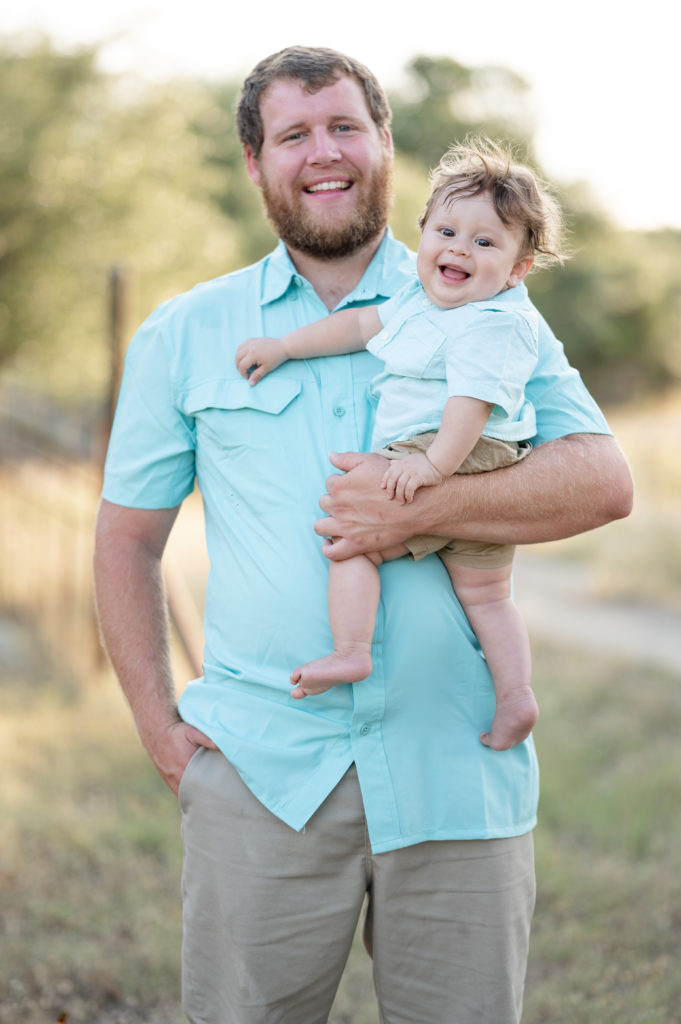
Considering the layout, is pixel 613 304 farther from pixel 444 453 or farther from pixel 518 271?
pixel 444 453

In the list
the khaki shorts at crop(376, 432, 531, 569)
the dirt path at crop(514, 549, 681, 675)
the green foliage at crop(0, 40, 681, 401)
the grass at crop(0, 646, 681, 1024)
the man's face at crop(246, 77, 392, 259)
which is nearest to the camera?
the khaki shorts at crop(376, 432, 531, 569)

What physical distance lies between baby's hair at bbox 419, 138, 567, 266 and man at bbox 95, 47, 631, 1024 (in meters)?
0.21

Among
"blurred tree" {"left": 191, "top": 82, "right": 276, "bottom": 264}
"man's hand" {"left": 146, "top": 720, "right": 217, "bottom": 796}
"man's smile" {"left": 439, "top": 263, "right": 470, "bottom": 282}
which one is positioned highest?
"blurred tree" {"left": 191, "top": 82, "right": 276, "bottom": 264}

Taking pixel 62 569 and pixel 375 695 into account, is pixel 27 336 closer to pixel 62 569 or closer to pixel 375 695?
pixel 62 569

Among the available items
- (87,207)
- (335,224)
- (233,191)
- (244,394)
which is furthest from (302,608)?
(233,191)

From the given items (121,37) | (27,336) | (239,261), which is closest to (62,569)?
(27,336)

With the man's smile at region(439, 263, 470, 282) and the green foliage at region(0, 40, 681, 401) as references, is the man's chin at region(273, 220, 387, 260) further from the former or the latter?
the green foliage at region(0, 40, 681, 401)

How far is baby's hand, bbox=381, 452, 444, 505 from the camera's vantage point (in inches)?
77.7

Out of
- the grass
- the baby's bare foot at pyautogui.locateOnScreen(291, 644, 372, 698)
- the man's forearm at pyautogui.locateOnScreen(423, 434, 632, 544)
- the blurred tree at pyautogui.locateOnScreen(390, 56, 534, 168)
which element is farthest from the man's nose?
the blurred tree at pyautogui.locateOnScreen(390, 56, 534, 168)

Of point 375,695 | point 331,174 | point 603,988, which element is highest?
point 331,174

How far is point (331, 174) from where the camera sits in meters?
2.27

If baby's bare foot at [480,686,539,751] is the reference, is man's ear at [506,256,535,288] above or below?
above

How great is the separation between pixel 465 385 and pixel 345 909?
110 cm

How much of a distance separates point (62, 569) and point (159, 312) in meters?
5.30
